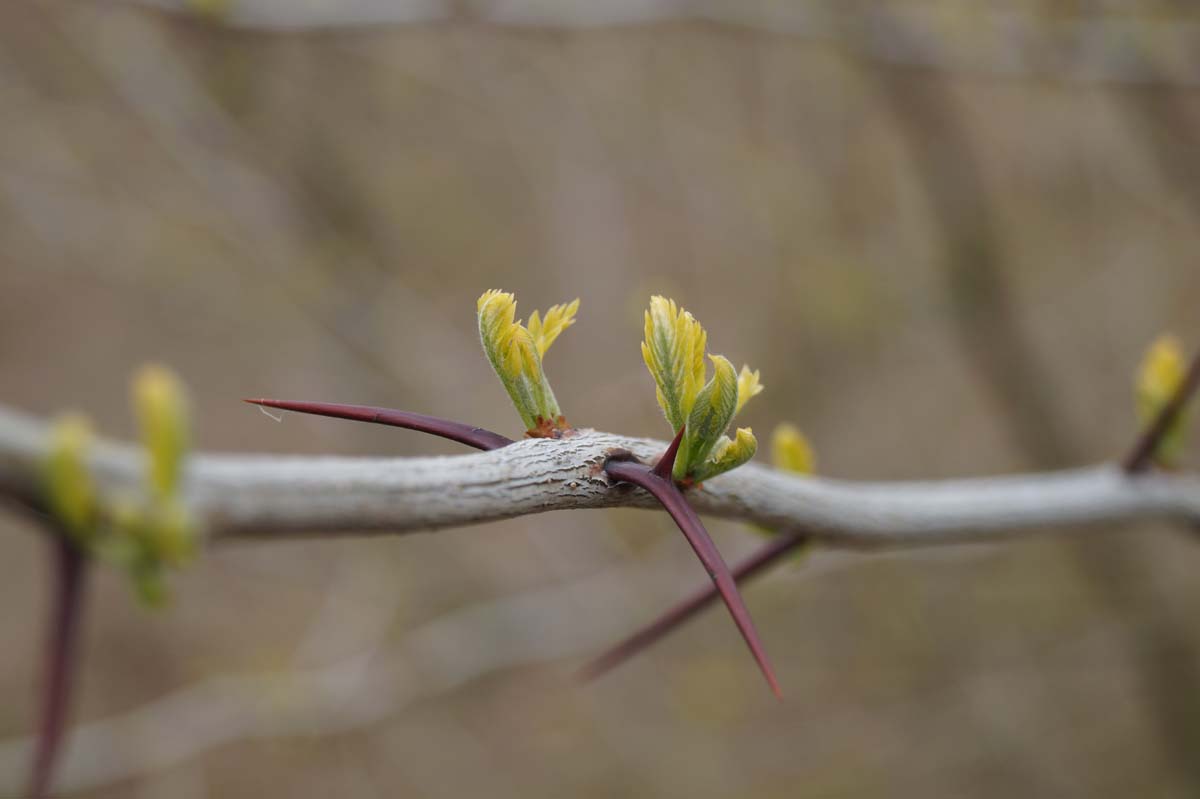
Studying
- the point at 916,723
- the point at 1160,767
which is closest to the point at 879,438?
the point at 916,723

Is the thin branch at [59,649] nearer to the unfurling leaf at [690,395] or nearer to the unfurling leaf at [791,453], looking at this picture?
the unfurling leaf at [690,395]

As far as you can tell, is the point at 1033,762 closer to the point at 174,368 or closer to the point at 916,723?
the point at 916,723

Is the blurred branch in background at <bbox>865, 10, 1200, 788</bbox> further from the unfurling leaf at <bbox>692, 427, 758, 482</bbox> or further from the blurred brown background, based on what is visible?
the unfurling leaf at <bbox>692, 427, 758, 482</bbox>

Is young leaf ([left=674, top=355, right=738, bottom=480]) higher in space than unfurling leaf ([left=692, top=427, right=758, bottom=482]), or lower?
higher

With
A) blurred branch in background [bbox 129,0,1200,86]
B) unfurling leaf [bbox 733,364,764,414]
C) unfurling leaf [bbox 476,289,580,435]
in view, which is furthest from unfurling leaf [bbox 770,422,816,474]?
blurred branch in background [bbox 129,0,1200,86]

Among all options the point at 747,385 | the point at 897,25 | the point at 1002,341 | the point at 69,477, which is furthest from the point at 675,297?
the point at 69,477

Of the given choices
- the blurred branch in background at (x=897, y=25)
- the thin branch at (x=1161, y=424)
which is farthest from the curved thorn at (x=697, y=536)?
the blurred branch in background at (x=897, y=25)

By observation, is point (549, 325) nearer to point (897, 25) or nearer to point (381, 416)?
point (381, 416)
